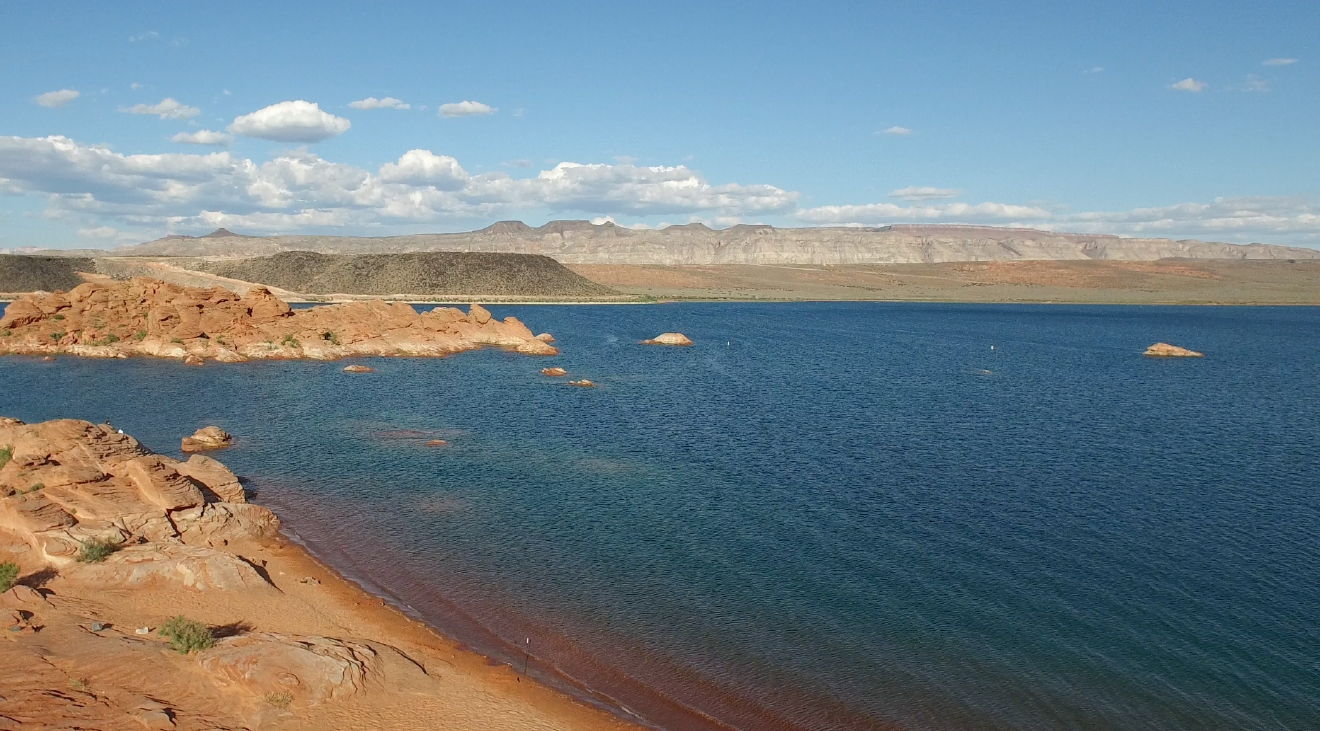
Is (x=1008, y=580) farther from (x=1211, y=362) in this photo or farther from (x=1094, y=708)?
(x=1211, y=362)

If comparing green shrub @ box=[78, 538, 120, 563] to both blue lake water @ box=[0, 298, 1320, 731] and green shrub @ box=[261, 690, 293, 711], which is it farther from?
green shrub @ box=[261, 690, 293, 711]

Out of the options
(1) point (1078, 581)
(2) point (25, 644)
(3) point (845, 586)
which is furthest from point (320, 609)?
(1) point (1078, 581)

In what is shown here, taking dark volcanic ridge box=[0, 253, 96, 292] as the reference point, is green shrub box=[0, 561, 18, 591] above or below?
below

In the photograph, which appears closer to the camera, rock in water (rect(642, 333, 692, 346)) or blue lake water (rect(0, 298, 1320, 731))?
blue lake water (rect(0, 298, 1320, 731))

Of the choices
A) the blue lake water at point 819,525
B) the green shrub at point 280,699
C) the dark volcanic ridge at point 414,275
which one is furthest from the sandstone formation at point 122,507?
the dark volcanic ridge at point 414,275

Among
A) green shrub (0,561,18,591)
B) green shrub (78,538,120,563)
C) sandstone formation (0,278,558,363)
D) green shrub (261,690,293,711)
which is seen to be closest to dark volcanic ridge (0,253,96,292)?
sandstone formation (0,278,558,363)
